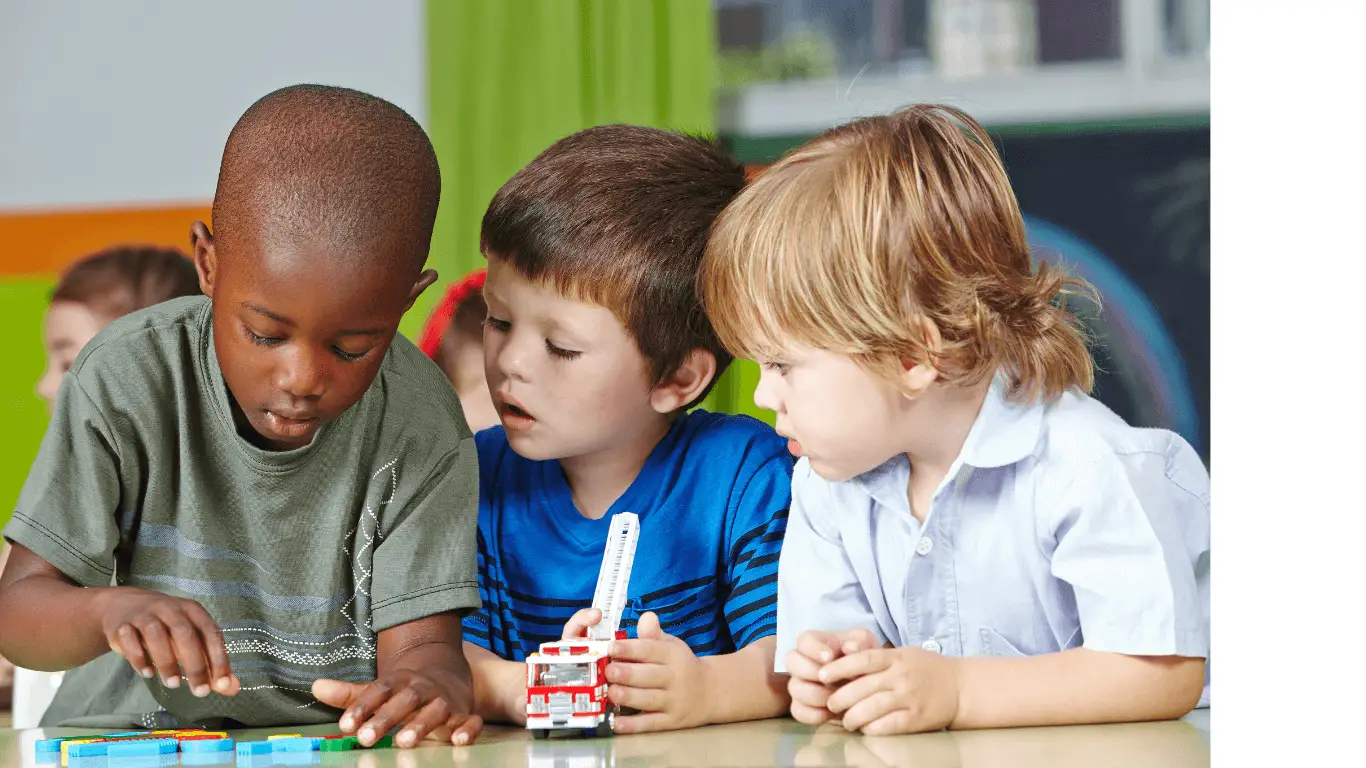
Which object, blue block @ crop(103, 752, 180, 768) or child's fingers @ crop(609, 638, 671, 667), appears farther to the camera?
child's fingers @ crop(609, 638, 671, 667)

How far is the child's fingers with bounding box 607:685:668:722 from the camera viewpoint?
2.63ft

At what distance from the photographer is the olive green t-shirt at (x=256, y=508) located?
2.82ft

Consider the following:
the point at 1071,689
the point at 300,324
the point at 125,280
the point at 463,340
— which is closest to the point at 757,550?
the point at 1071,689

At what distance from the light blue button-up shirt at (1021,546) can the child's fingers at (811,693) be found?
10 centimetres

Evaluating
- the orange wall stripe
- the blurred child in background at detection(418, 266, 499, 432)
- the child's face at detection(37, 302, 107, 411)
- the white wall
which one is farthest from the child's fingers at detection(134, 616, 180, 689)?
the orange wall stripe

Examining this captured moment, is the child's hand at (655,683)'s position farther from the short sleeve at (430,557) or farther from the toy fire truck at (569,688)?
the short sleeve at (430,557)

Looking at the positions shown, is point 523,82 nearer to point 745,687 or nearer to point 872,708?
point 745,687

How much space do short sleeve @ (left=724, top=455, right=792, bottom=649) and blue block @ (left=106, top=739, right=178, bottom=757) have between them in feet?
1.38

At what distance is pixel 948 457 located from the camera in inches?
36.8

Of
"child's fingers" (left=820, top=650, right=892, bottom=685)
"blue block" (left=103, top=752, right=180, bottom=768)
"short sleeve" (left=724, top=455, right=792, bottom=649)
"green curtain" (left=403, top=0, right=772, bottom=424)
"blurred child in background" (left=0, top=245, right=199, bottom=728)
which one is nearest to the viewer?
"blue block" (left=103, top=752, right=180, bottom=768)

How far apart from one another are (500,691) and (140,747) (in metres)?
0.25

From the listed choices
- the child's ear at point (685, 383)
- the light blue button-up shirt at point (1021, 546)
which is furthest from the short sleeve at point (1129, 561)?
the child's ear at point (685, 383)

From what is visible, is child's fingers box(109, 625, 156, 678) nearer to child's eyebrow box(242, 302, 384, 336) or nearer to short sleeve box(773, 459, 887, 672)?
child's eyebrow box(242, 302, 384, 336)
